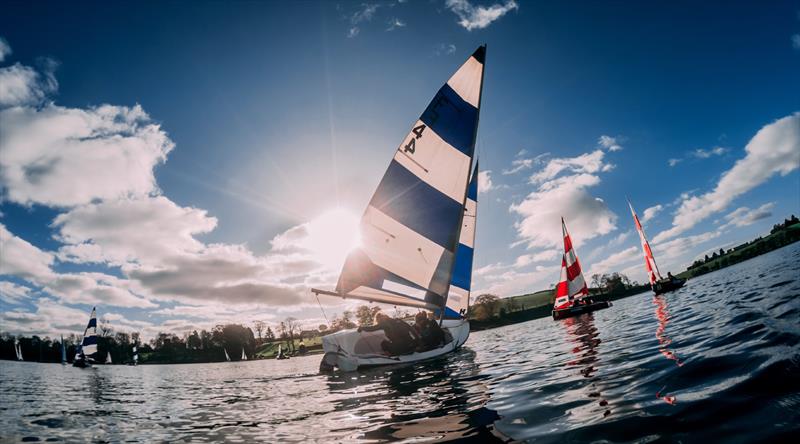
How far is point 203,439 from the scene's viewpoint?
611 centimetres

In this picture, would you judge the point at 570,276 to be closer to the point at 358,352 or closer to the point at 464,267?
the point at 464,267

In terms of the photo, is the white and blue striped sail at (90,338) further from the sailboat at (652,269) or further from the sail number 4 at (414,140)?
the sailboat at (652,269)

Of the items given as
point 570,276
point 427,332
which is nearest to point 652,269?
point 570,276

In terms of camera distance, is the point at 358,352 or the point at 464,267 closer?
the point at 358,352

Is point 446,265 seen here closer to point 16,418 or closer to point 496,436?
point 496,436

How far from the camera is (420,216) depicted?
17.4m

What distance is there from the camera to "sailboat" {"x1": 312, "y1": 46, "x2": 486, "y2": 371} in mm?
17141

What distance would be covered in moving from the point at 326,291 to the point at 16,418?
10791 mm

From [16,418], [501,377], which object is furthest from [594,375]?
[16,418]

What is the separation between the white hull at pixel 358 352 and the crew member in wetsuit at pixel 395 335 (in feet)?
0.83

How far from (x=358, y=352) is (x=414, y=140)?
1067cm

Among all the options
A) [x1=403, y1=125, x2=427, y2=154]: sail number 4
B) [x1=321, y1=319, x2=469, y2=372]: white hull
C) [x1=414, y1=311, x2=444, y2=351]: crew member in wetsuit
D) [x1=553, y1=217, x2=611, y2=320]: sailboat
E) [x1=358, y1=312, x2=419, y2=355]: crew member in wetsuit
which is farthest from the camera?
[x1=553, y1=217, x2=611, y2=320]: sailboat

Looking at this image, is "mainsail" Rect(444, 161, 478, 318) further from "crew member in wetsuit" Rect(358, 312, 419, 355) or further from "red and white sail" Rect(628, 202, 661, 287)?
"red and white sail" Rect(628, 202, 661, 287)

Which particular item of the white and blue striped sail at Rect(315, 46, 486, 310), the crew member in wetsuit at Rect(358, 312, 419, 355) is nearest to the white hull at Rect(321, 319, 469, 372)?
the crew member in wetsuit at Rect(358, 312, 419, 355)
